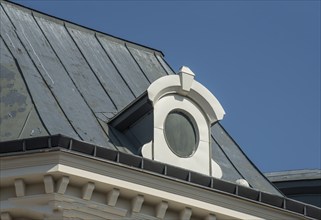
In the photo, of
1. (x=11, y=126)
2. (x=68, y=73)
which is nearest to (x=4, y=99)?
(x=11, y=126)

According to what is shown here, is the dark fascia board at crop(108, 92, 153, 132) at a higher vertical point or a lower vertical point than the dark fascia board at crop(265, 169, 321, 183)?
lower

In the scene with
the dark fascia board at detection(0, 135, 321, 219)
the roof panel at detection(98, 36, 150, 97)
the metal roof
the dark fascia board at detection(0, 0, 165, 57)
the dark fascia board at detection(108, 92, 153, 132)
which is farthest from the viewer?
the dark fascia board at detection(0, 0, 165, 57)

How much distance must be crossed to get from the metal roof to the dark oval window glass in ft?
2.19

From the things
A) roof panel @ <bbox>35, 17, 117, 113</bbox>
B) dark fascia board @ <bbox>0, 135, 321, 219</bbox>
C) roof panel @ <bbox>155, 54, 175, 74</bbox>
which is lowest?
dark fascia board @ <bbox>0, 135, 321, 219</bbox>

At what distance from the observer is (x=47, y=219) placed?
866 inches

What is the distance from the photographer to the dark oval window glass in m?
→ 24.4

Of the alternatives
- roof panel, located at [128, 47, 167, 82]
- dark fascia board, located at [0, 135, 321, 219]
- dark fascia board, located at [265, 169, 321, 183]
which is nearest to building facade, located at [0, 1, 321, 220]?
dark fascia board, located at [0, 135, 321, 219]

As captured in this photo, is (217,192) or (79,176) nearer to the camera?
(79,176)

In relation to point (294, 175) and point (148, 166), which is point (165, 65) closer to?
point (294, 175)

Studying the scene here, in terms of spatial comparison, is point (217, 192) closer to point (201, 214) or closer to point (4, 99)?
point (201, 214)

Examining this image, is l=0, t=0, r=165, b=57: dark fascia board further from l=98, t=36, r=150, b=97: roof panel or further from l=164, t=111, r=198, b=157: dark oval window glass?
l=164, t=111, r=198, b=157: dark oval window glass

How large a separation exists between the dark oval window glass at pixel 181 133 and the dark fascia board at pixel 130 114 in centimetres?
52

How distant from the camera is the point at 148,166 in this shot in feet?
75.0

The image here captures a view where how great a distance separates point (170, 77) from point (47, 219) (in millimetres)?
A: 4223
